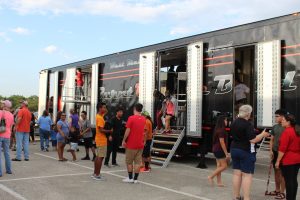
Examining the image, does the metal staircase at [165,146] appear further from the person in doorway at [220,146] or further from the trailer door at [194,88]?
the person in doorway at [220,146]

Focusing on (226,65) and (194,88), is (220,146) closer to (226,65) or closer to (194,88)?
(226,65)

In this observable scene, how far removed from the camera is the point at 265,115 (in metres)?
8.70

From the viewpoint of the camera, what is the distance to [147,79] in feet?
39.5

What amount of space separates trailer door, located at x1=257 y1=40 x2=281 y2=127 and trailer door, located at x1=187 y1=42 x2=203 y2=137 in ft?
5.87

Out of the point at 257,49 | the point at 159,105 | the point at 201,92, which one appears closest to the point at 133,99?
the point at 159,105

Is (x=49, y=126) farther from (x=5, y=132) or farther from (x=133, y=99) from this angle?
(x=5, y=132)

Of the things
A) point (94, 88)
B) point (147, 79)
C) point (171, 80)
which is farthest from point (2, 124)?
point (94, 88)

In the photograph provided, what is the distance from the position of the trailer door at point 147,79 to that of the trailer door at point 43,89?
8.19m

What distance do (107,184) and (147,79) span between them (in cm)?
496

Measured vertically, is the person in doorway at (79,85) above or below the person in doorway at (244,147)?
above

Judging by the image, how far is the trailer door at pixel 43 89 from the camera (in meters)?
19.0

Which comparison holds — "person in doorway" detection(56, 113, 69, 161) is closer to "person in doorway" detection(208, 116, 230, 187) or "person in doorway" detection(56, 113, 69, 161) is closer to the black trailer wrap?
the black trailer wrap

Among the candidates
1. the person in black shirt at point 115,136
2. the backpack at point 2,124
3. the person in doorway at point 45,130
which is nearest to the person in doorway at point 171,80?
the person in black shirt at point 115,136

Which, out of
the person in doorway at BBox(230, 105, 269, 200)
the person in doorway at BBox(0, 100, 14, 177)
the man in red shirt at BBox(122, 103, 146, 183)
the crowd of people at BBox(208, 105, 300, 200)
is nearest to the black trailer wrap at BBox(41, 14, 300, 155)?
the crowd of people at BBox(208, 105, 300, 200)
